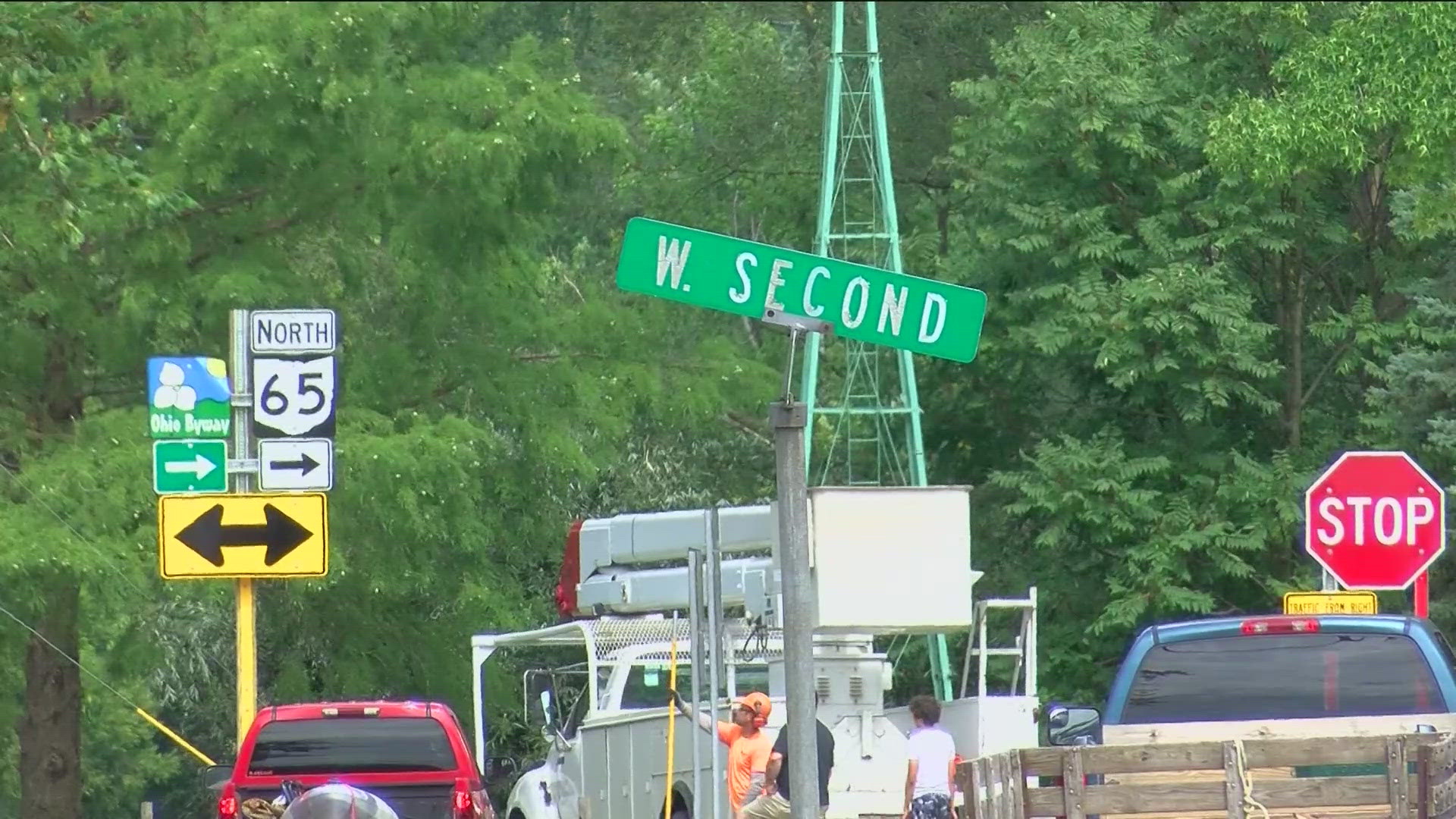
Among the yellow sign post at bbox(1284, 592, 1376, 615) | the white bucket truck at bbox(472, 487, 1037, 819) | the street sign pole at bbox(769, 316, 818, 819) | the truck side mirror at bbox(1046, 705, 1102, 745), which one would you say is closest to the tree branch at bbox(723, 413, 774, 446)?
the white bucket truck at bbox(472, 487, 1037, 819)

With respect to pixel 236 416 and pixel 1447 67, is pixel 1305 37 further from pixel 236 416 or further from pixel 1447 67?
pixel 236 416

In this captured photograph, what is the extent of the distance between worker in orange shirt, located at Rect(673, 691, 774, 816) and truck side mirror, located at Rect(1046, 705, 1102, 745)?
2113 mm

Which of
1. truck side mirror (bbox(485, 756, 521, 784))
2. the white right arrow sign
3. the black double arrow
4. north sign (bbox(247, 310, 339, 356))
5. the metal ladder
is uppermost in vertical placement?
north sign (bbox(247, 310, 339, 356))

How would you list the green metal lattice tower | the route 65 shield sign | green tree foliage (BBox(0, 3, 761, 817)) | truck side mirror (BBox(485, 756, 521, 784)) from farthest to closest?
the green metal lattice tower, green tree foliage (BBox(0, 3, 761, 817)), truck side mirror (BBox(485, 756, 521, 784)), the route 65 shield sign

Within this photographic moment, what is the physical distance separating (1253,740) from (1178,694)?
1.53m

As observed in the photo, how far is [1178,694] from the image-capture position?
12.9 m

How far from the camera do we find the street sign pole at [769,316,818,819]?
9336mm

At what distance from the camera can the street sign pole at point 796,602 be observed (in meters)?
9.34

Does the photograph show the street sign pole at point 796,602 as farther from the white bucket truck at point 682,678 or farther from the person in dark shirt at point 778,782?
the person in dark shirt at point 778,782

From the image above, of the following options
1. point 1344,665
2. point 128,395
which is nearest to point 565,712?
point 128,395

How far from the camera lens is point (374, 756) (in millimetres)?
14758

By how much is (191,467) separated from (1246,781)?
577cm

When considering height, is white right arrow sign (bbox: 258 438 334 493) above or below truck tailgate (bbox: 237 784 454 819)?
above

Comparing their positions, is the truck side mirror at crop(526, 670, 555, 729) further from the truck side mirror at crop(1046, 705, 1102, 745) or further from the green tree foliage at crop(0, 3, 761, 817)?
the truck side mirror at crop(1046, 705, 1102, 745)
